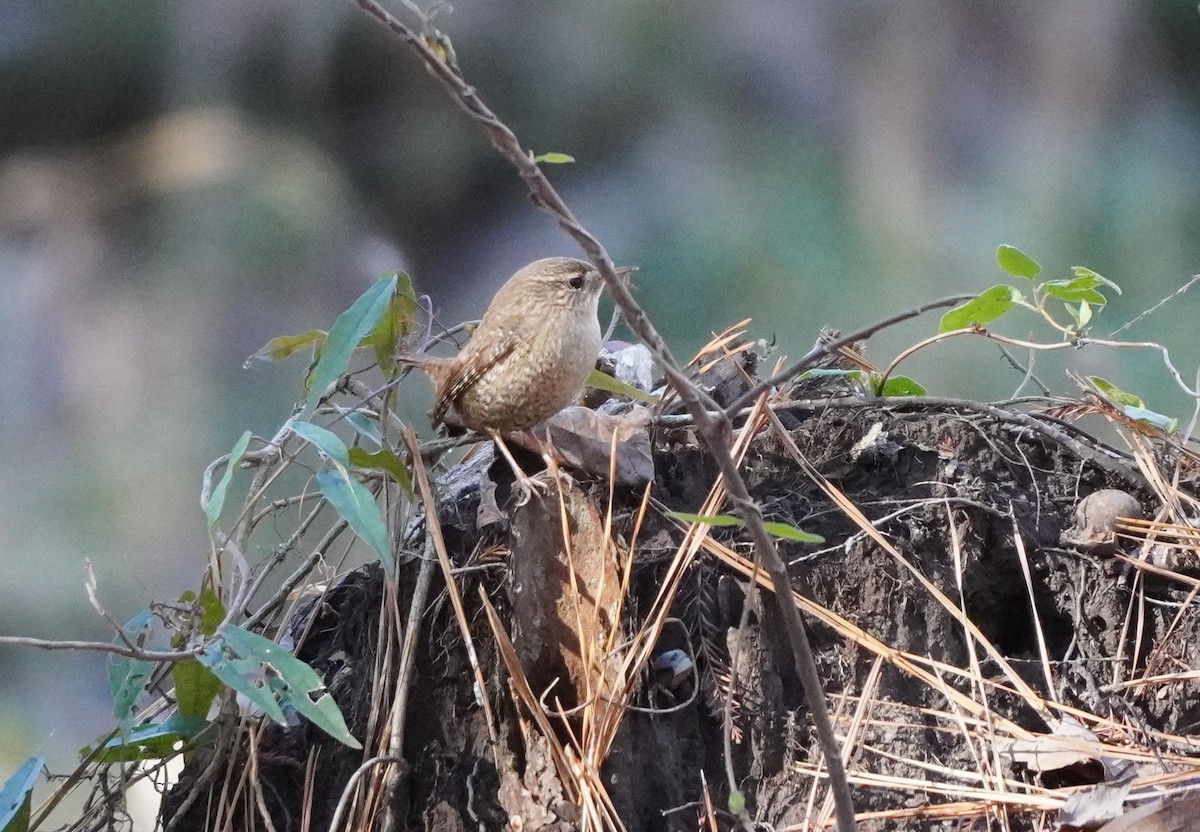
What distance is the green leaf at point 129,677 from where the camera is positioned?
100 centimetres

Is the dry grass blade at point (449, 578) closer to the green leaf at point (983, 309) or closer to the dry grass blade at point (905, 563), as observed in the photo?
the dry grass blade at point (905, 563)

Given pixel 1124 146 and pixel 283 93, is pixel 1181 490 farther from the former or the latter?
pixel 283 93

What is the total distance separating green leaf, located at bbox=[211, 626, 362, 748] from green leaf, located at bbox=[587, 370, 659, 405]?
22.9 inches

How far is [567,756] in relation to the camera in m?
Answer: 0.97

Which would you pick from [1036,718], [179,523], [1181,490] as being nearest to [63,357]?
[179,523]

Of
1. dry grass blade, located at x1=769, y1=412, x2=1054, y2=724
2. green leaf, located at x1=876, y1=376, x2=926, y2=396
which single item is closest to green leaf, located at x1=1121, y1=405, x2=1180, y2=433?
green leaf, located at x1=876, y1=376, x2=926, y2=396

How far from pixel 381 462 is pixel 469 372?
1.05 feet

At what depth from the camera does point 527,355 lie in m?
1.25

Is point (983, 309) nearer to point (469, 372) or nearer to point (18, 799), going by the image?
point (469, 372)

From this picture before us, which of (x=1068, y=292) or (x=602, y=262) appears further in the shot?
(x=1068, y=292)

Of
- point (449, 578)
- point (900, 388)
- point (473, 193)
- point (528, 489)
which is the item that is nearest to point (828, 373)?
point (900, 388)

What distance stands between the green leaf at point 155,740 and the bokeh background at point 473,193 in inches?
23.3

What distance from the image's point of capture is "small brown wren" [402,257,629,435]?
1.23 m

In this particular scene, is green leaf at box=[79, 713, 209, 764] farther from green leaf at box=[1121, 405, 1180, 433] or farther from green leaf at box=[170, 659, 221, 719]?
green leaf at box=[1121, 405, 1180, 433]
